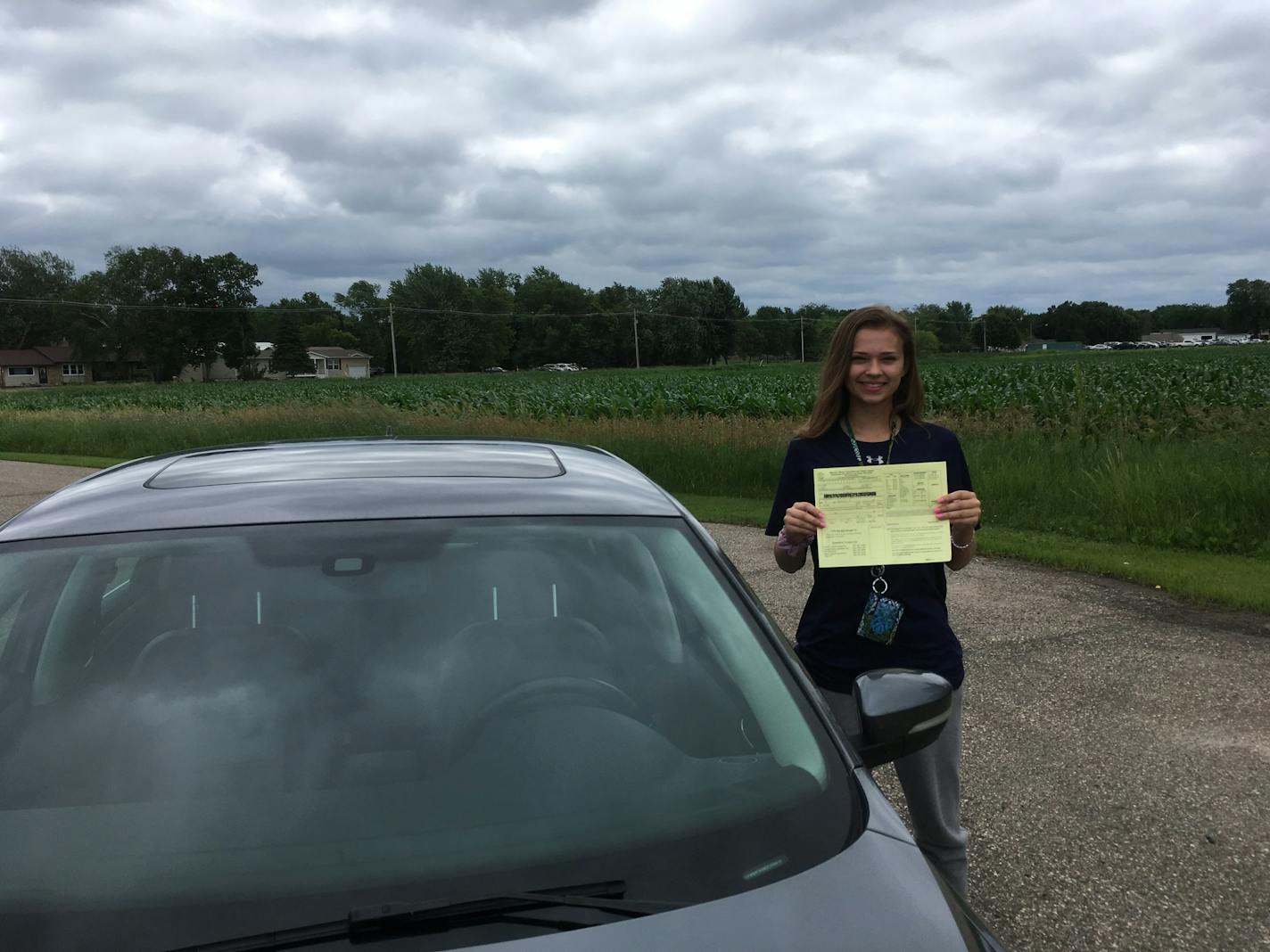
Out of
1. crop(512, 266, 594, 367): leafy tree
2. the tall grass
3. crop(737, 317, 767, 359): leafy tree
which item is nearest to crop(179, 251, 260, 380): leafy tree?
crop(512, 266, 594, 367): leafy tree

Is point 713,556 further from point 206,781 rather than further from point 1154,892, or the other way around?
point 1154,892

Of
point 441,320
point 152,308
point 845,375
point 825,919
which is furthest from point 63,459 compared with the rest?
point 441,320

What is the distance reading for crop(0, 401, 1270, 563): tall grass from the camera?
30.9 ft

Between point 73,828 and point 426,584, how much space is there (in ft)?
2.41

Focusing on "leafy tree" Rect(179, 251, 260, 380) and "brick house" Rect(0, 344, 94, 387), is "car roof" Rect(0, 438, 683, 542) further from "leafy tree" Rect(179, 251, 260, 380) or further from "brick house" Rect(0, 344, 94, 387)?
"brick house" Rect(0, 344, 94, 387)

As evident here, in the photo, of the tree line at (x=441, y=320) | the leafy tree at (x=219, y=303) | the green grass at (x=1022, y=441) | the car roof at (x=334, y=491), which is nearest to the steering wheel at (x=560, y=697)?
the car roof at (x=334, y=491)

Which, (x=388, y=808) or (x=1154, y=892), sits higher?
(x=388, y=808)

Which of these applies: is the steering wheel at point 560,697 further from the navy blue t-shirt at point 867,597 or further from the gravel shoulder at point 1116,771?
the gravel shoulder at point 1116,771

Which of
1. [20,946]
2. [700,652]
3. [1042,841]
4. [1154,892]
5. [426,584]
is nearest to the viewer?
[20,946]

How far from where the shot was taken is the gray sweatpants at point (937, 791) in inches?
111

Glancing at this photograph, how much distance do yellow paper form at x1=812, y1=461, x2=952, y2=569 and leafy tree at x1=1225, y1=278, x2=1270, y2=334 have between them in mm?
157941

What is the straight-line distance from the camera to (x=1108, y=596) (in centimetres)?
762

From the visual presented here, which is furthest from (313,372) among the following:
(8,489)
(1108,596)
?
(1108,596)

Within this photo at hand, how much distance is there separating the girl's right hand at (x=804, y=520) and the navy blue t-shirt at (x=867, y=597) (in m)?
0.12
